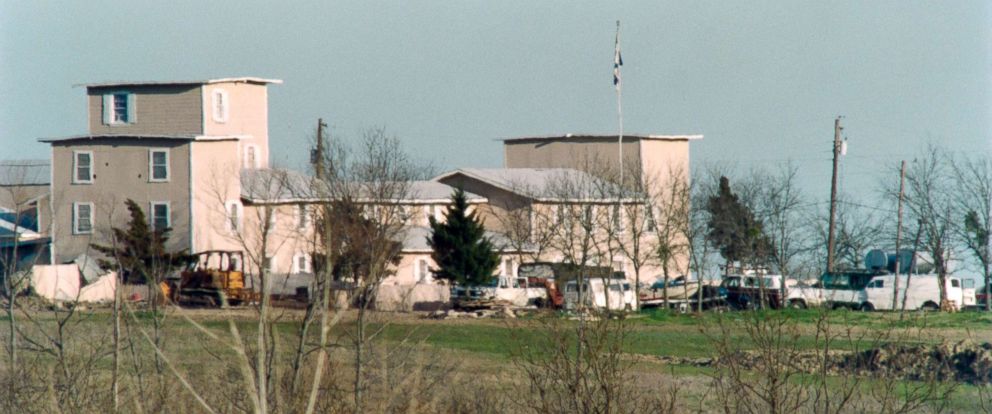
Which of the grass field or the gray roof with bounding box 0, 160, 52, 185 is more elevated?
the gray roof with bounding box 0, 160, 52, 185

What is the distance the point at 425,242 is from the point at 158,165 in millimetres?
12742

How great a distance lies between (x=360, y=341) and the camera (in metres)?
13.2

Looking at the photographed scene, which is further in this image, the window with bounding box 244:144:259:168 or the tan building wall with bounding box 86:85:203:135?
the window with bounding box 244:144:259:168

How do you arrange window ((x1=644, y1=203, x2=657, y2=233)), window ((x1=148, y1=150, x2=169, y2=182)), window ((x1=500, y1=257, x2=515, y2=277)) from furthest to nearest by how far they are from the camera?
1. window ((x1=500, y1=257, x2=515, y2=277))
2. window ((x1=644, y1=203, x2=657, y2=233))
3. window ((x1=148, y1=150, x2=169, y2=182))

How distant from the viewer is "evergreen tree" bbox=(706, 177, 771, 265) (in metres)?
52.8

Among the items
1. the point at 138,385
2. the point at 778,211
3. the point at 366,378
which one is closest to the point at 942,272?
the point at 778,211

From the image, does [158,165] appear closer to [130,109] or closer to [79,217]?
[79,217]

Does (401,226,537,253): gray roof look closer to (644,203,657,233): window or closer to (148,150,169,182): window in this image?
(644,203,657,233): window

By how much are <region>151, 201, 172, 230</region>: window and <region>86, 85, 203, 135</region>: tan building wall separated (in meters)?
4.06

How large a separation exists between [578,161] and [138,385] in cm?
5787

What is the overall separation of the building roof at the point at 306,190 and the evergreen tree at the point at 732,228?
11.5m

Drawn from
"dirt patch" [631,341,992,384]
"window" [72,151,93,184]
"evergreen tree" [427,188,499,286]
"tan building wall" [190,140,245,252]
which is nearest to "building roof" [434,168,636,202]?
→ "evergreen tree" [427,188,499,286]

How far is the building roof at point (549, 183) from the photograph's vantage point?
5712 cm

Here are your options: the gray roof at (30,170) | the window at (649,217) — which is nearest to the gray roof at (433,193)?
the window at (649,217)
